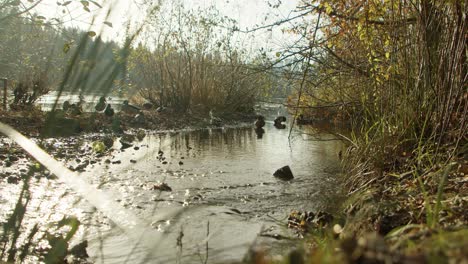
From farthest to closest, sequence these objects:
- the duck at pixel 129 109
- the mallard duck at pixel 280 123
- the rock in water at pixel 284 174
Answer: the mallard duck at pixel 280 123
the duck at pixel 129 109
the rock in water at pixel 284 174

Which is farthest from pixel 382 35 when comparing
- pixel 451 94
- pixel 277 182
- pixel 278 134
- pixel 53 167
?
pixel 278 134

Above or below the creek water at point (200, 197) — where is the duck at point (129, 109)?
above

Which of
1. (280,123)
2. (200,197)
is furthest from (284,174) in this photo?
(280,123)

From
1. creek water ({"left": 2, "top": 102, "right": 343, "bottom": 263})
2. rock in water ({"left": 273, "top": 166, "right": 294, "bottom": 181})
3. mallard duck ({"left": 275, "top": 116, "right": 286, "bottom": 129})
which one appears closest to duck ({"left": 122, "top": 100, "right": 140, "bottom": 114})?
mallard duck ({"left": 275, "top": 116, "right": 286, "bottom": 129})

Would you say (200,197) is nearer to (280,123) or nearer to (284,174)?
(284,174)

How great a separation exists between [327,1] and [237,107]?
35.6 feet

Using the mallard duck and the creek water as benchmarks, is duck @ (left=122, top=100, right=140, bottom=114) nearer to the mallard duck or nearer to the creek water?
the mallard duck

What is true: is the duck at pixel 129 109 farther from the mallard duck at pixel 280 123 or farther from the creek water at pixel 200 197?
the creek water at pixel 200 197

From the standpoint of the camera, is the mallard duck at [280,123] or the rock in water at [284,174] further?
the mallard duck at [280,123]

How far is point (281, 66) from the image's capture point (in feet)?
21.9

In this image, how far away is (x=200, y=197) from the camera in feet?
14.7

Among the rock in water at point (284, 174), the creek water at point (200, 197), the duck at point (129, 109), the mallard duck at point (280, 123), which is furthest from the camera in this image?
the mallard duck at point (280, 123)

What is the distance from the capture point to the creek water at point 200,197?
9.75ft

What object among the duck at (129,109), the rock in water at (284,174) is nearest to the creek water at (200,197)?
the rock in water at (284,174)
